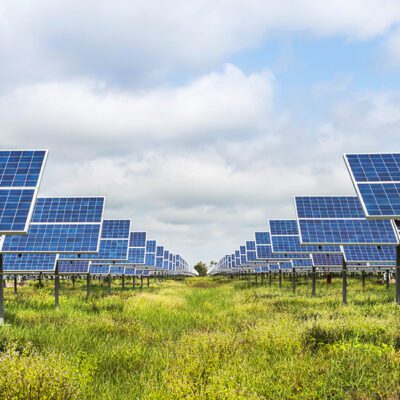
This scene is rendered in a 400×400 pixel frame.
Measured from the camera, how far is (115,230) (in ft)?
121

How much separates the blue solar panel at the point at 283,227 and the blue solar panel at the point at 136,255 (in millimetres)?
11229

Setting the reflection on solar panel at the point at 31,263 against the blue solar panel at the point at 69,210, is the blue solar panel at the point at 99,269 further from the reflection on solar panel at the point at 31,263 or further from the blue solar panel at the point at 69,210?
the blue solar panel at the point at 69,210

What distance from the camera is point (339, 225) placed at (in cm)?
2403

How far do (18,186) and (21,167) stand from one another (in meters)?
1.09

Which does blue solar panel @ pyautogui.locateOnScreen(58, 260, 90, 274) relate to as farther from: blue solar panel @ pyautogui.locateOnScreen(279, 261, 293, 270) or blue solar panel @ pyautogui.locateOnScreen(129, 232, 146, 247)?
blue solar panel @ pyautogui.locateOnScreen(279, 261, 293, 270)

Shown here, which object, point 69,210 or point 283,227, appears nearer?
point 69,210

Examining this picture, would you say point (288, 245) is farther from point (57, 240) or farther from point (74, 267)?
point (57, 240)

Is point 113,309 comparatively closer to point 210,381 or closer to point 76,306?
point 76,306

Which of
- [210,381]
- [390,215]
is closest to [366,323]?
[390,215]

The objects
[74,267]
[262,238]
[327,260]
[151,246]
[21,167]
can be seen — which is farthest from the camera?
[151,246]

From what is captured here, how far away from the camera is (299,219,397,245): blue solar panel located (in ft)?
68.3

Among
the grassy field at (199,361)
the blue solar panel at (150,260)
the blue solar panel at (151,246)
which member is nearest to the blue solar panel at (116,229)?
the blue solar panel at (150,260)

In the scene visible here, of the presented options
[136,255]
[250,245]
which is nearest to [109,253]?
[136,255]

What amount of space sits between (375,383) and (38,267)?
20520mm
